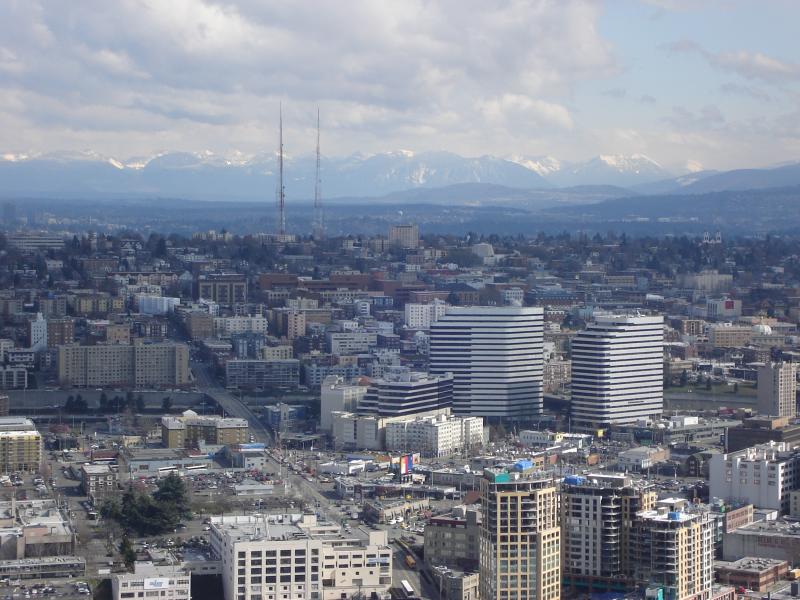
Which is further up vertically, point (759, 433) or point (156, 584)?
point (759, 433)

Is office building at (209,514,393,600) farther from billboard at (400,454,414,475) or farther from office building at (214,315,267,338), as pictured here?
office building at (214,315,267,338)

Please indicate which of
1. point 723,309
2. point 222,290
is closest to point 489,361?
point 723,309

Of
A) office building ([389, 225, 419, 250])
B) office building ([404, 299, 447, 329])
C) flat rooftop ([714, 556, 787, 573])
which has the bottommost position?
flat rooftop ([714, 556, 787, 573])

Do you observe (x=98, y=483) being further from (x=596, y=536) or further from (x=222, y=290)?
(x=222, y=290)

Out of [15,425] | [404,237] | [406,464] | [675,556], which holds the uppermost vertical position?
[404,237]

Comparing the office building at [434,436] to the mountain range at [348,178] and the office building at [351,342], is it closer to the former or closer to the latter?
the office building at [351,342]

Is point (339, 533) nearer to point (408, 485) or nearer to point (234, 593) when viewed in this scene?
point (234, 593)

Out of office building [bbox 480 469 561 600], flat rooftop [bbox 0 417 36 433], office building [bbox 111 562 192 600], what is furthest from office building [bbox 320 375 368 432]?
office building [bbox 480 469 561 600]
